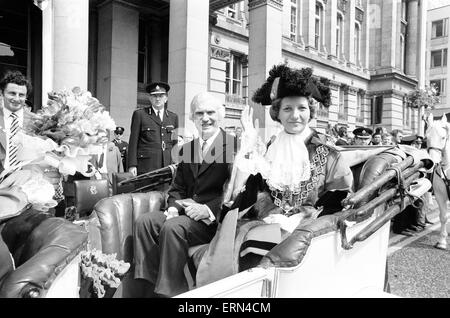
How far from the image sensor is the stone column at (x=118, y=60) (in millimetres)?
11094

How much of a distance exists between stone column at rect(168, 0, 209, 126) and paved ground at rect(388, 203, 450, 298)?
5371mm

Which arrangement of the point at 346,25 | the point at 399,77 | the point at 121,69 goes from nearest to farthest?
the point at 121,69 < the point at 346,25 < the point at 399,77

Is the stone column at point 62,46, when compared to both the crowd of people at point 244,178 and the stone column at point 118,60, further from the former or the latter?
the stone column at point 118,60

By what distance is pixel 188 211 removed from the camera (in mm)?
2582

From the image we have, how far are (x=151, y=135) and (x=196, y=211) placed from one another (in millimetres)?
2795

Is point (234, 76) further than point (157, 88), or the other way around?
point (234, 76)

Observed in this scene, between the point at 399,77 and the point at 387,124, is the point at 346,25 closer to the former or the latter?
the point at 399,77

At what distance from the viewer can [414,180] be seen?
9.78 ft

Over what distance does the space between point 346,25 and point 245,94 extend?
12739 mm

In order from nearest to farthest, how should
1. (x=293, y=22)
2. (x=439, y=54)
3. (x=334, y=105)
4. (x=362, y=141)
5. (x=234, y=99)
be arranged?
(x=362, y=141)
(x=234, y=99)
(x=293, y=22)
(x=334, y=105)
(x=439, y=54)

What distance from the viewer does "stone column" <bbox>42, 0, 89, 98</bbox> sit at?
6625 mm

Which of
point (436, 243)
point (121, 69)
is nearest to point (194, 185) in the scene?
point (436, 243)

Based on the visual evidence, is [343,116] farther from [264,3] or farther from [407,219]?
[407,219]

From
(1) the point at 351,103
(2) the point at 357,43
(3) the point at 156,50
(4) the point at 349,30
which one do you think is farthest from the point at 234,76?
(2) the point at 357,43
